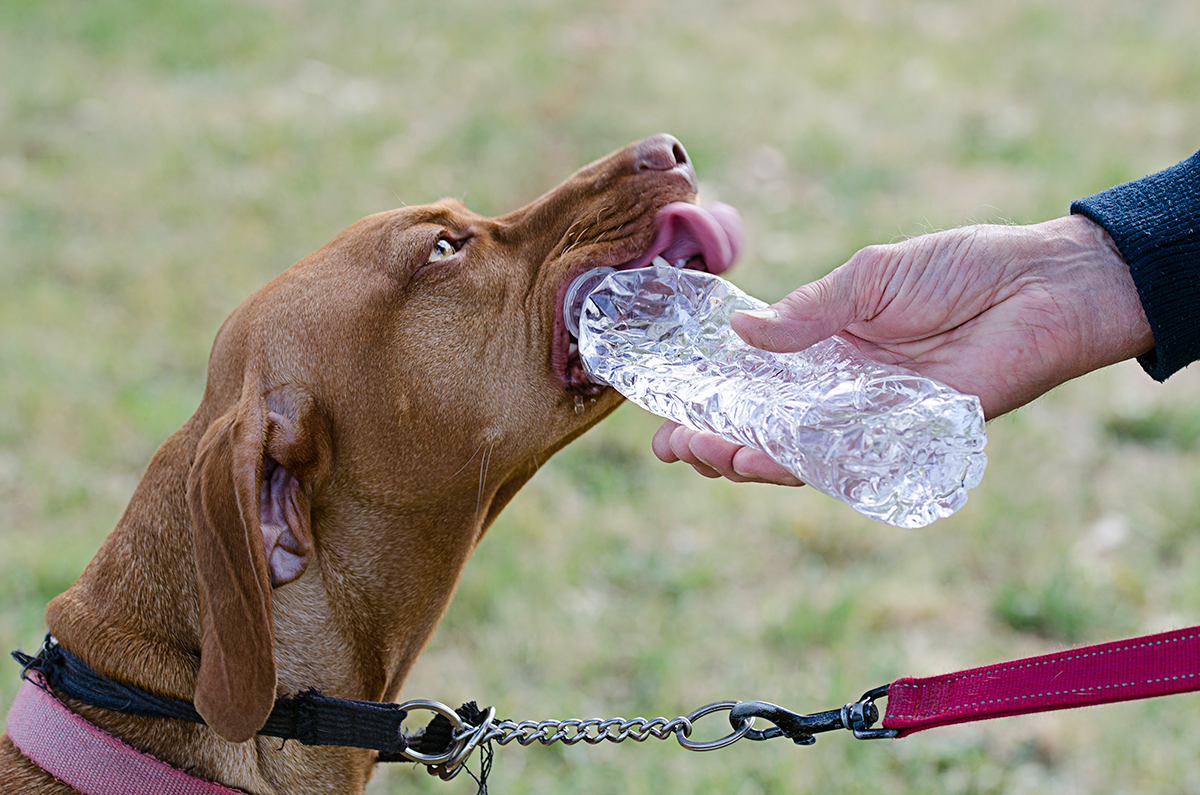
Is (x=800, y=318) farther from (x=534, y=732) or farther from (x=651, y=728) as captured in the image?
(x=534, y=732)

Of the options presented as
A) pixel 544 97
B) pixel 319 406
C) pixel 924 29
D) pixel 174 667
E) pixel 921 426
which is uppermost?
pixel 544 97

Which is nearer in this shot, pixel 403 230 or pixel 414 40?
pixel 403 230

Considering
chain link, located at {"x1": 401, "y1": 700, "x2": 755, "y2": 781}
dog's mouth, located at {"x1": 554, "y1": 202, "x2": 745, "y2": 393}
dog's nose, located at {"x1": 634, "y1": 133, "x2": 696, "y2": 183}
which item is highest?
dog's nose, located at {"x1": 634, "y1": 133, "x2": 696, "y2": 183}

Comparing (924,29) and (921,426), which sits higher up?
(924,29)

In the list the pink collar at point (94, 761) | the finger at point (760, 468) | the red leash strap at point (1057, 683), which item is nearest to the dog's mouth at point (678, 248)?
the finger at point (760, 468)

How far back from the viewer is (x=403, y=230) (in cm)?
312

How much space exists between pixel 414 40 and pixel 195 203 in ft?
11.7

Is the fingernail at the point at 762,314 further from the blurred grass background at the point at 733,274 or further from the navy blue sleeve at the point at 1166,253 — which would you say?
the blurred grass background at the point at 733,274

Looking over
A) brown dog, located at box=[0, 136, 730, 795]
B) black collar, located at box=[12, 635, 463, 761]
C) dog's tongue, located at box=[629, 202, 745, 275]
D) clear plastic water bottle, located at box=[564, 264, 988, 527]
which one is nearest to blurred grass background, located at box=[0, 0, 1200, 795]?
brown dog, located at box=[0, 136, 730, 795]

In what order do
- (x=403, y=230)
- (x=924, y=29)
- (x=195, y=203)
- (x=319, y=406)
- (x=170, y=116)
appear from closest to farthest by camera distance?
(x=319, y=406) < (x=403, y=230) < (x=195, y=203) < (x=170, y=116) < (x=924, y=29)

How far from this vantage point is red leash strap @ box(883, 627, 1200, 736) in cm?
225

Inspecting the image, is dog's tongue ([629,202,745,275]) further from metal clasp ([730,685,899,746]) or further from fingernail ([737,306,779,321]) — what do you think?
metal clasp ([730,685,899,746])

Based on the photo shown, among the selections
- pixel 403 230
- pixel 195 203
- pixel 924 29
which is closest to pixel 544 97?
pixel 195 203

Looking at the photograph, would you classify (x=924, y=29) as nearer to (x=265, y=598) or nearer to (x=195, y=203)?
(x=195, y=203)
